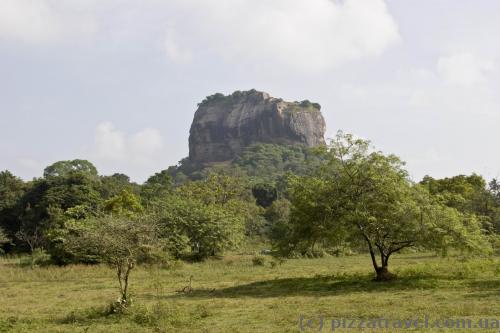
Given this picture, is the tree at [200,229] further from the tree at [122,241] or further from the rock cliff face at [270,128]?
the rock cliff face at [270,128]

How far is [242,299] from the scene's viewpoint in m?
19.3

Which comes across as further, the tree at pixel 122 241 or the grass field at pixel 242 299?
the tree at pixel 122 241

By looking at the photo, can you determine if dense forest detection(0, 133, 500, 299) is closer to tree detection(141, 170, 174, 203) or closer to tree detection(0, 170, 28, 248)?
tree detection(0, 170, 28, 248)

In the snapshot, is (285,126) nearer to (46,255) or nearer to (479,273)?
(46,255)

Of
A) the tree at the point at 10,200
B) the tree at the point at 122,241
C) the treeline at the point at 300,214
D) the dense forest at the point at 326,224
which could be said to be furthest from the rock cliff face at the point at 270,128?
the tree at the point at 122,241

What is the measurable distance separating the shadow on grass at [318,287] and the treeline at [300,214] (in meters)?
1.36

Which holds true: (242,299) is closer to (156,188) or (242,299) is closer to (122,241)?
(122,241)

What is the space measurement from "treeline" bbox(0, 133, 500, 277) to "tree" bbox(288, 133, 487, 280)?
0.16 feet

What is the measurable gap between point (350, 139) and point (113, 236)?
40.7 feet

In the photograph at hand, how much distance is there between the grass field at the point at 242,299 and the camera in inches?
564

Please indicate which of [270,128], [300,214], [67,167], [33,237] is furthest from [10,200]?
[270,128]

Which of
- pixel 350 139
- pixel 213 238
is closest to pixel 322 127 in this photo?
pixel 213 238

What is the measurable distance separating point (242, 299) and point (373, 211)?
743 centimetres

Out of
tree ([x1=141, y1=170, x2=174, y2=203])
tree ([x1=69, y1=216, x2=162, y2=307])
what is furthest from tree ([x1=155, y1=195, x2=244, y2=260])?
tree ([x1=69, y1=216, x2=162, y2=307])
